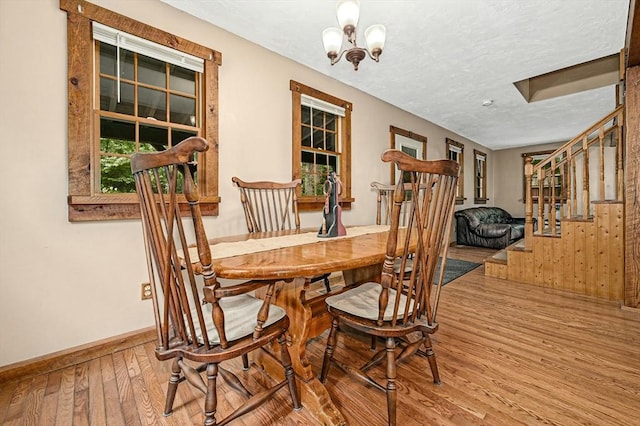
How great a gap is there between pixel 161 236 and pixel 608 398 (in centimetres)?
214

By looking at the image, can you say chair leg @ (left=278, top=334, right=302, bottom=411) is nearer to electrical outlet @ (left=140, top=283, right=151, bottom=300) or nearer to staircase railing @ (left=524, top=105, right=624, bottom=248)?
electrical outlet @ (left=140, top=283, right=151, bottom=300)

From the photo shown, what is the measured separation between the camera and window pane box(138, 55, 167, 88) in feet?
6.67

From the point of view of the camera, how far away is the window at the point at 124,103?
1.71 meters

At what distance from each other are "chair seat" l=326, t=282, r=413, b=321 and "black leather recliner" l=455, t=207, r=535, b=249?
4.60 meters

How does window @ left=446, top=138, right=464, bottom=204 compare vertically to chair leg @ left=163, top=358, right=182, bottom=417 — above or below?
above

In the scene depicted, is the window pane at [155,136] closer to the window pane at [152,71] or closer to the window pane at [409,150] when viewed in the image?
the window pane at [152,71]

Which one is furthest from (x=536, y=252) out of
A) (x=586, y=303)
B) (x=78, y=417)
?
(x=78, y=417)

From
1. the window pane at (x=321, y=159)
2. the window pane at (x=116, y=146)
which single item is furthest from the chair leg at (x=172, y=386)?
the window pane at (x=321, y=159)

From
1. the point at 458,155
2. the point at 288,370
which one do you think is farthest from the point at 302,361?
the point at 458,155

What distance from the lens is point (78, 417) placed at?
127 cm

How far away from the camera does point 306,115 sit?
3172 mm

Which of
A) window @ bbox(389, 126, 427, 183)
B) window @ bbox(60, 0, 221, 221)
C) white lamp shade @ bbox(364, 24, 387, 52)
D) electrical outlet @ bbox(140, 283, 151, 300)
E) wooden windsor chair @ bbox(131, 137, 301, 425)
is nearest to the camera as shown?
wooden windsor chair @ bbox(131, 137, 301, 425)

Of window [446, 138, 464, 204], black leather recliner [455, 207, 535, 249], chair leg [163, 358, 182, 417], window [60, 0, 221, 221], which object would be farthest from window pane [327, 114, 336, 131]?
black leather recliner [455, 207, 535, 249]

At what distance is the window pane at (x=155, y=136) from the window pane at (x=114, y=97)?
143 millimetres
